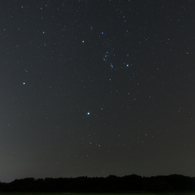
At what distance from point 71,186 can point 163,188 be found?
1476 centimetres

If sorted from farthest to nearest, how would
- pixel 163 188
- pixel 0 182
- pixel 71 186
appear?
pixel 0 182 → pixel 71 186 → pixel 163 188

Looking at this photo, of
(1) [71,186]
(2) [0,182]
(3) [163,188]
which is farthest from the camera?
(2) [0,182]

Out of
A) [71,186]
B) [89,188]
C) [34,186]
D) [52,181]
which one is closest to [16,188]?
[34,186]

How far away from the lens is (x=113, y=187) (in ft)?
132

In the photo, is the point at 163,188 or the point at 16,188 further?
the point at 16,188

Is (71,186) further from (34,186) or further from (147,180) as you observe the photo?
(147,180)

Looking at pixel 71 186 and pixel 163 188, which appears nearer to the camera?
pixel 163 188

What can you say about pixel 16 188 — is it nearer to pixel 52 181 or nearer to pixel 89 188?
pixel 52 181

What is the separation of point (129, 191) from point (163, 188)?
5324mm

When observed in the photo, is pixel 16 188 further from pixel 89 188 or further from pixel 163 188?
pixel 163 188

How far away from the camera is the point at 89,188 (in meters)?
40.9

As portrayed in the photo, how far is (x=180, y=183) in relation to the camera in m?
42.1

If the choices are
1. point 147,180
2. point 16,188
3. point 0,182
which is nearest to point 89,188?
point 147,180

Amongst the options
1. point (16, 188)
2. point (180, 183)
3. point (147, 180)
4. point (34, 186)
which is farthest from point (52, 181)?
point (180, 183)
